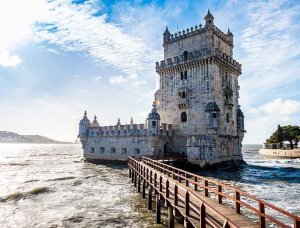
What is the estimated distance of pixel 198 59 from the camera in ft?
124

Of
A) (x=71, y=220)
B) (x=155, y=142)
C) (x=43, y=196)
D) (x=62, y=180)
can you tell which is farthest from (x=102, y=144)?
(x=71, y=220)

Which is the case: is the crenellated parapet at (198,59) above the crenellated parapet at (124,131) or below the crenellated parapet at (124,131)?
→ above

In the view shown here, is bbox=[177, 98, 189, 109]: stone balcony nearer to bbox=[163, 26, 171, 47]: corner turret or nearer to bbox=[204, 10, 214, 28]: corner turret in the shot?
bbox=[163, 26, 171, 47]: corner turret

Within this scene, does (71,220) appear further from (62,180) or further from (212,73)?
(212,73)

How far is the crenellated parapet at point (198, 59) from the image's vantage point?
123 ft

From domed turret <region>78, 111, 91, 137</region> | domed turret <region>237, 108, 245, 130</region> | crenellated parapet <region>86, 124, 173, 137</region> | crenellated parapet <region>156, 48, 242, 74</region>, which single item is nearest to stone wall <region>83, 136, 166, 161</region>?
crenellated parapet <region>86, 124, 173, 137</region>

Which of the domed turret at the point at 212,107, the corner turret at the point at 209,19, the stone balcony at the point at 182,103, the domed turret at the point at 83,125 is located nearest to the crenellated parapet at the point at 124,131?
the domed turret at the point at 83,125

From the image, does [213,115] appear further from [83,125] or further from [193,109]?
[83,125]

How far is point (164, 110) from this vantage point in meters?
41.8

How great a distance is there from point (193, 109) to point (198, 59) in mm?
6814

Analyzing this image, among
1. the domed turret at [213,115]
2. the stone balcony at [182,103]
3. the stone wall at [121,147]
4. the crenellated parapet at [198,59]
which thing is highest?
the crenellated parapet at [198,59]

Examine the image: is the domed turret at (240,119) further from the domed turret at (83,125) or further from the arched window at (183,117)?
the domed turret at (83,125)

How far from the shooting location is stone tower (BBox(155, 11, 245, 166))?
36125 mm

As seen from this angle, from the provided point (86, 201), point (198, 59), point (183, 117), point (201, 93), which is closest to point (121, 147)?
point (183, 117)
